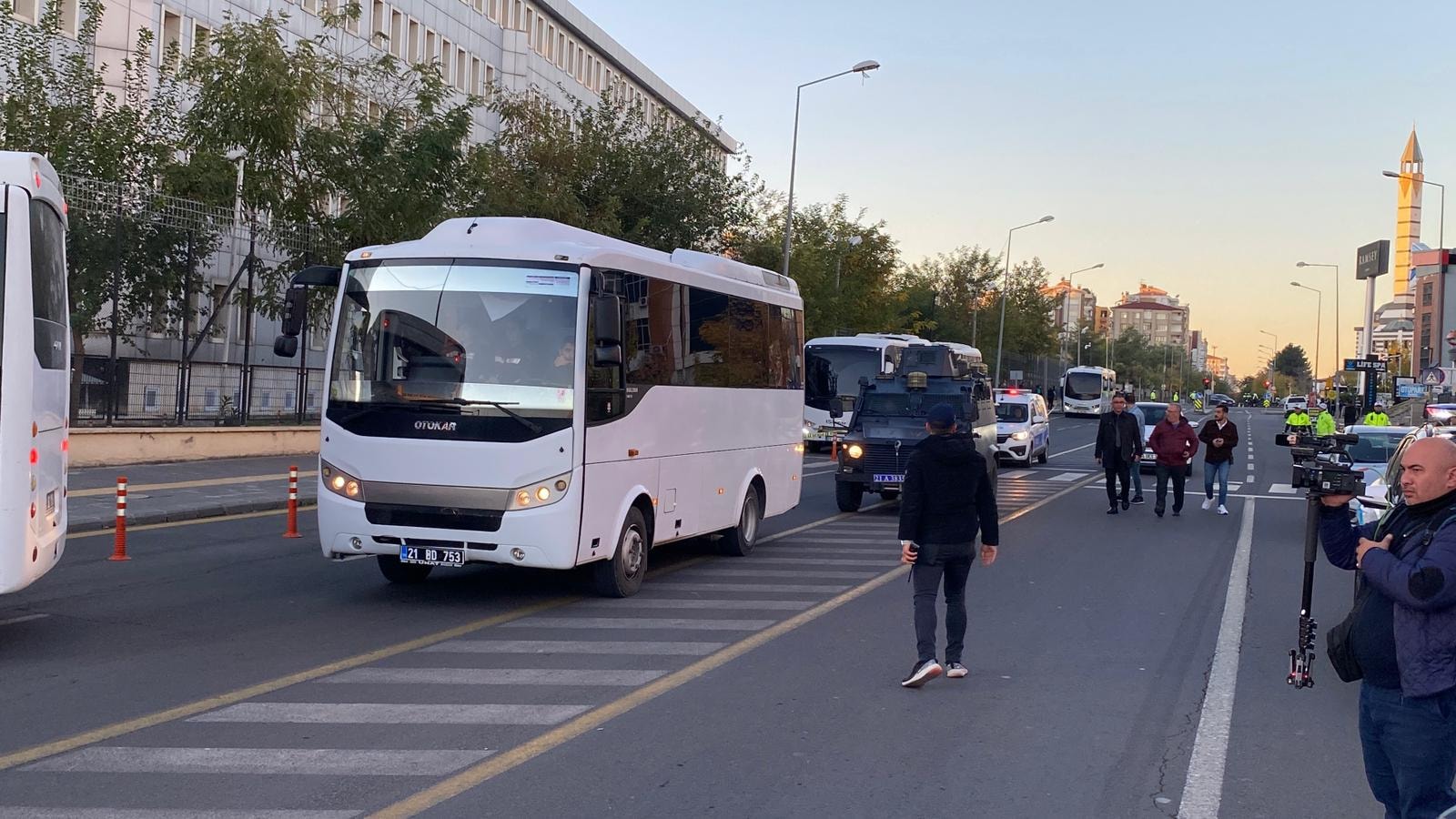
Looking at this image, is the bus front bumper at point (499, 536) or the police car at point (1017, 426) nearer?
the bus front bumper at point (499, 536)

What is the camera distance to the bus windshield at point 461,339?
10.2 metres

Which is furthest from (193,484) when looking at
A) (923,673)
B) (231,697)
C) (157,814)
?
(157,814)

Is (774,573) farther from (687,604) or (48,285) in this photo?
(48,285)

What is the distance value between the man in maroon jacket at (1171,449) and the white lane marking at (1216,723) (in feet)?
26.3

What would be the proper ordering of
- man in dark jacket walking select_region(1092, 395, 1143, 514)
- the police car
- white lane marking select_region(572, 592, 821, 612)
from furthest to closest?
the police car
man in dark jacket walking select_region(1092, 395, 1143, 514)
white lane marking select_region(572, 592, 821, 612)

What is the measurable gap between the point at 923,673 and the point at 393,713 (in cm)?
308

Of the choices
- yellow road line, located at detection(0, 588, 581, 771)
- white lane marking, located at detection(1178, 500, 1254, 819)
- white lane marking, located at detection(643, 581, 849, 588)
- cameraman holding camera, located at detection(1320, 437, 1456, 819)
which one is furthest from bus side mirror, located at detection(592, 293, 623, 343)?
cameraman holding camera, located at detection(1320, 437, 1456, 819)

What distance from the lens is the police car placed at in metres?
33.2

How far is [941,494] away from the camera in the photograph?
816cm

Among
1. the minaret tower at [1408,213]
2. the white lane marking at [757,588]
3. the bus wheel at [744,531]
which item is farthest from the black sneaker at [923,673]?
the minaret tower at [1408,213]

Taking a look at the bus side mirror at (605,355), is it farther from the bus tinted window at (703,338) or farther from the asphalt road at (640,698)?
the asphalt road at (640,698)

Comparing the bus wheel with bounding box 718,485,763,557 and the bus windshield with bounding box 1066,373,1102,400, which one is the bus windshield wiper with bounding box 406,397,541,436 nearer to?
the bus wheel with bounding box 718,485,763,557

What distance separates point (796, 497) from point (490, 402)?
6.91 metres

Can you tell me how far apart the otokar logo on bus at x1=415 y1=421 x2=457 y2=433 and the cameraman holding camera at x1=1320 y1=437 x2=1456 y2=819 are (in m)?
7.06
